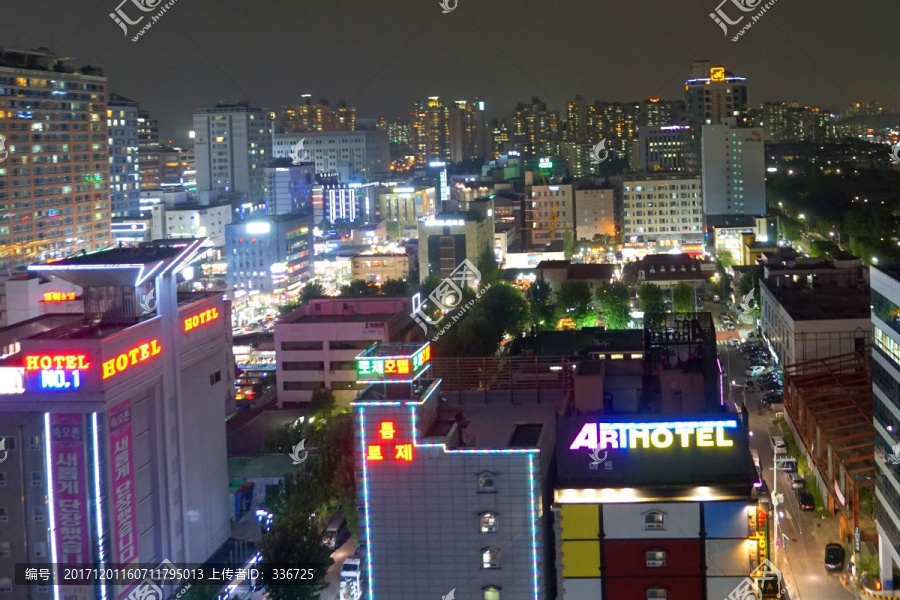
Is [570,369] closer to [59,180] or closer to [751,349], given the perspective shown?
[751,349]

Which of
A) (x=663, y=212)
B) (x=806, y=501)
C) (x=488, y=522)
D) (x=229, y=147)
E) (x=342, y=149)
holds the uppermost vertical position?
(x=342, y=149)

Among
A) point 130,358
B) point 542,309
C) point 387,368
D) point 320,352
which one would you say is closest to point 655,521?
point 387,368

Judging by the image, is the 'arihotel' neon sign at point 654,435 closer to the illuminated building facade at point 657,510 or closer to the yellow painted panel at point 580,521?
the illuminated building facade at point 657,510

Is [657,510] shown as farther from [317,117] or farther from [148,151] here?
[317,117]

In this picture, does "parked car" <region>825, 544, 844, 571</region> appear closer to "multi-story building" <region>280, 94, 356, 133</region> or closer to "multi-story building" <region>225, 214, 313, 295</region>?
"multi-story building" <region>225, 214, 313, 295</region>

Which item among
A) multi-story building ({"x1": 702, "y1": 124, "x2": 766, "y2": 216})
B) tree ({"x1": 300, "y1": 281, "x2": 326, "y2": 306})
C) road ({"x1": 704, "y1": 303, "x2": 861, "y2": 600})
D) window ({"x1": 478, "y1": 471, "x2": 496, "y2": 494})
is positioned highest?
multi-story building ({"x1": 702, "y1": 124, "x2": 766, "y2": 216})

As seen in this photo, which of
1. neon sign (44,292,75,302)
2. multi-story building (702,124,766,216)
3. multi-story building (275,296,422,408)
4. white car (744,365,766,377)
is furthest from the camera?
multi-story building (702,124,766,216)

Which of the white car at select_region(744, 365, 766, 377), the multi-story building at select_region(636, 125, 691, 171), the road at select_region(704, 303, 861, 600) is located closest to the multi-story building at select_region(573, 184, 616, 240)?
the multi-story building at select_region(636, 125, 691, 171)

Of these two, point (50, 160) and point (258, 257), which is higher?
point (50, 160)

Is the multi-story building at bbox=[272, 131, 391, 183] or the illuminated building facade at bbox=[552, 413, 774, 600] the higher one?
the multi-story building at bbox=[272, 131, 391, 183]
